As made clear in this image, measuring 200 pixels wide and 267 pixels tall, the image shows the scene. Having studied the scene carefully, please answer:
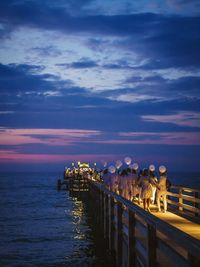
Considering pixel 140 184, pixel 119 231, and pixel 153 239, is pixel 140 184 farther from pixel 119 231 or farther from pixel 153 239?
pixel 153 239

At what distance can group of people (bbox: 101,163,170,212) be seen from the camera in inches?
631

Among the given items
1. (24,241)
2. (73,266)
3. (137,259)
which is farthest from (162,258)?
(24,241)

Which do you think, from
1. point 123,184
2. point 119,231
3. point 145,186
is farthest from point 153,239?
point 123,184

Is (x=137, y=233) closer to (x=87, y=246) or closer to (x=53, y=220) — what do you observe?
(x=87, y=246)

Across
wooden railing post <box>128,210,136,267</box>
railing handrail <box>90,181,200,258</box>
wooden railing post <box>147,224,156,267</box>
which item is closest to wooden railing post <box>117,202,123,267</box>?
wooden railing post <box>128,210,136,267</box>

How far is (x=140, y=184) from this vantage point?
16250 millimetres

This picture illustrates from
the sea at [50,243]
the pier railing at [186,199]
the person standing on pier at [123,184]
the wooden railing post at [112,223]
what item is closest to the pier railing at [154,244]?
the wooden railing post at [112,223]

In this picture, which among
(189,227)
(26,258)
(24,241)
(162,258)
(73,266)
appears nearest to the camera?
(162,258)

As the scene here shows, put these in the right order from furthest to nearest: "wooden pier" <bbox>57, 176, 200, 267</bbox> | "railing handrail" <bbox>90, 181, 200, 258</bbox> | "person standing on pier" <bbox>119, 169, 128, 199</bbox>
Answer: "person standing on pier" <bbox>119, 169, 128, 199</bbox>, "wooden pier" <bbox>57, 176, 200, 267</bbox>, "railing handrail" <bbox>90, 181, 200, 258</bbox>

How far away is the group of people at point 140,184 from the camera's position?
52.5 feet

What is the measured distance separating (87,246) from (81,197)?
1142 inches

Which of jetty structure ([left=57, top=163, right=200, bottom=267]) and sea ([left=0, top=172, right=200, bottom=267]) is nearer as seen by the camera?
jetty structure ([left=57, top=163, right=200, bottom=267])

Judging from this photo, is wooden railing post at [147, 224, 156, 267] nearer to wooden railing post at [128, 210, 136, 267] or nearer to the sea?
wooden railing post at [128, 210, 136, 267]

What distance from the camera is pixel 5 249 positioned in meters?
19.2
